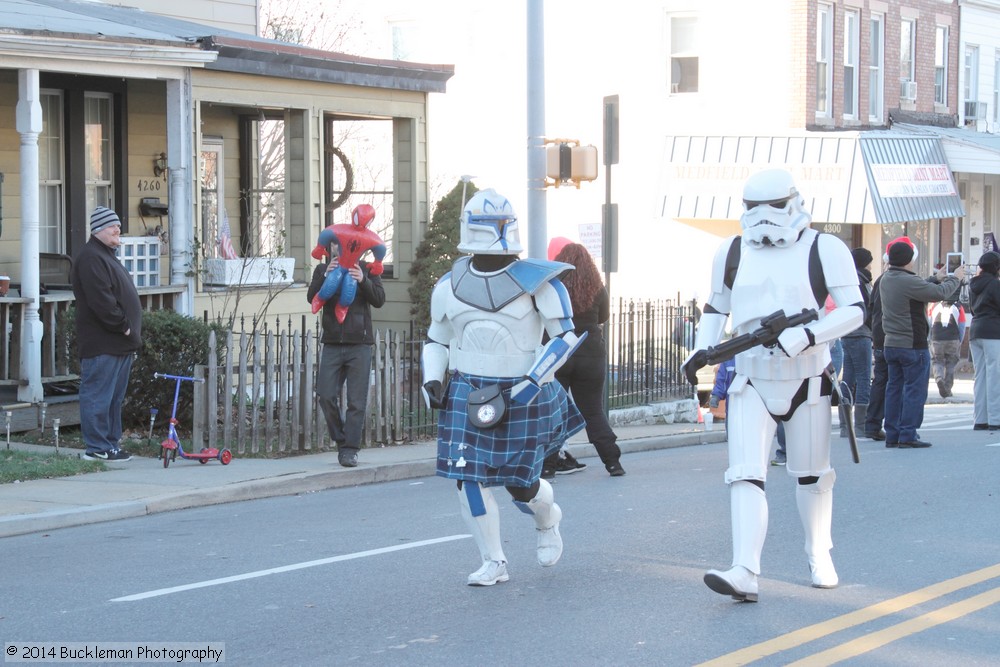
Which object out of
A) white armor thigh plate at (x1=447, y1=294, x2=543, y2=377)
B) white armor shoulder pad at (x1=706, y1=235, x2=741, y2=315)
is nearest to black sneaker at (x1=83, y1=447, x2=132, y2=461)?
white armor thigh plate at (x1=447, y1=294, x2=543, y2=377)

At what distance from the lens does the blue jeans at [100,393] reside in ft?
36.1

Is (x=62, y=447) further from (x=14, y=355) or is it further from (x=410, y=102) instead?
(x=410, y=102)

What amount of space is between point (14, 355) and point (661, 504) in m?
6.57

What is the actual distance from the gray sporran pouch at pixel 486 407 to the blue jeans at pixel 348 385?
183 inches

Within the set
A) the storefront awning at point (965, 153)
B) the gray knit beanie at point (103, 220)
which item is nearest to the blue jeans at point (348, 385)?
the gray knit beanie at point (103, 220)

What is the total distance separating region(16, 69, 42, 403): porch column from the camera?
12.4 m

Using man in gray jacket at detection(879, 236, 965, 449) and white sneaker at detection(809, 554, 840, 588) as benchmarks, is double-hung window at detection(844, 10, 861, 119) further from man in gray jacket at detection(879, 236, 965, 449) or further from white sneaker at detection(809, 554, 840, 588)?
white sneaker at detection(809, 554, 840, 588)

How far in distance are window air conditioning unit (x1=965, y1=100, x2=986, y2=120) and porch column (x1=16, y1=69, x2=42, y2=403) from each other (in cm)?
2500

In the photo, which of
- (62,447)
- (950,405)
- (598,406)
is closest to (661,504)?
(598,406)

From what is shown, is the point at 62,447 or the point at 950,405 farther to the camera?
the point at 950,405

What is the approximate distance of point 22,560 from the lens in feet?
25.8

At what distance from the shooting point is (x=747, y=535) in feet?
21.2

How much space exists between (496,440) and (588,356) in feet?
13.5

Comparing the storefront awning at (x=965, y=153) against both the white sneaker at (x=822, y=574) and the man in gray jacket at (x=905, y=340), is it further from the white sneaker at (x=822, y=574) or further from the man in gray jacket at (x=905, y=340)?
the white sneaker at (x=822, y=574)
